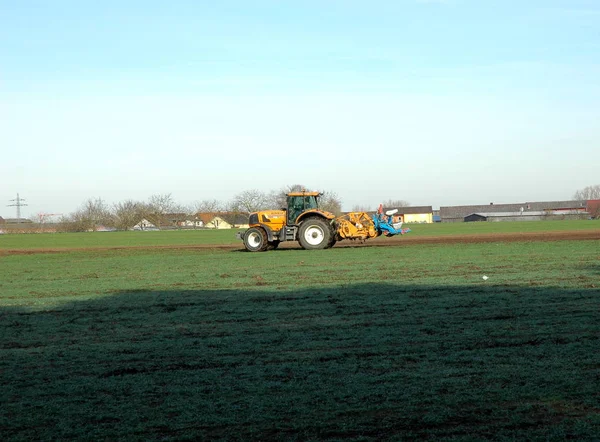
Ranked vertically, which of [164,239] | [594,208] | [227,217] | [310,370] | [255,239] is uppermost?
[227,217]

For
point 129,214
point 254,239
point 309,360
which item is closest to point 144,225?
point 129,214

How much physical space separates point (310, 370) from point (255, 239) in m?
21.8

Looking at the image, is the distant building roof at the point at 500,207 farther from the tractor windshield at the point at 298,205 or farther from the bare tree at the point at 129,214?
the tractor windshield at the point at 298,205

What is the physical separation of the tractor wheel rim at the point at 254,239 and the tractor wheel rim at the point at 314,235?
230 centimetres

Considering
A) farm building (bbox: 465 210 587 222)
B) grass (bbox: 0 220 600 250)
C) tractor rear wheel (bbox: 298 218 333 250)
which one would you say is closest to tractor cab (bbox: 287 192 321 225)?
tractor rear wheel (bbox: 298 218 333 250)

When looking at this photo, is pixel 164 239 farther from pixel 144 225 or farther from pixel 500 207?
pixel 500 207

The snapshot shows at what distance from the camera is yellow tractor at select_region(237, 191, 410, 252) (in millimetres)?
27672

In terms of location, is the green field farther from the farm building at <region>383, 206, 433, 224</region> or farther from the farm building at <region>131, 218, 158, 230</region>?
the farm building at <region>383, 206, 433, 224</region>

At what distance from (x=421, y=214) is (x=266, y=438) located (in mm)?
154488

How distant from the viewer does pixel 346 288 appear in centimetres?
1520

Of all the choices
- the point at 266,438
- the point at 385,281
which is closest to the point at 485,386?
the point at 266,438

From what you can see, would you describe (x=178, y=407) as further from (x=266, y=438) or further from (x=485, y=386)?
(x=485, y=386)

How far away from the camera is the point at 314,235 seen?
28000mm

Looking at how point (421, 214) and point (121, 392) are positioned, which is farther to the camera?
point (421, 214)
